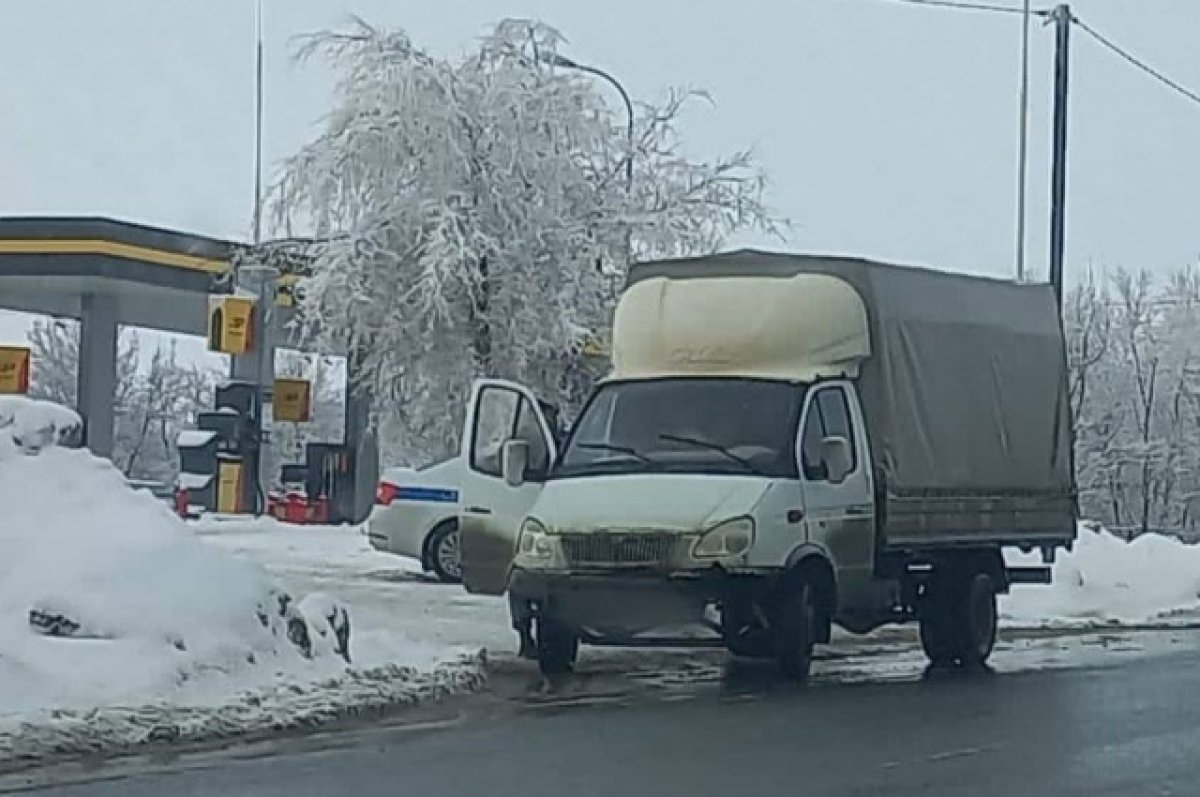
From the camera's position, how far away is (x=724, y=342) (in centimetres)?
1820

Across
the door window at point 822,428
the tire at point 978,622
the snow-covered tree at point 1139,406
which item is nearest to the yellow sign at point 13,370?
the tire at point 978,622

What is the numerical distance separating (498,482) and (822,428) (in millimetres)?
2675

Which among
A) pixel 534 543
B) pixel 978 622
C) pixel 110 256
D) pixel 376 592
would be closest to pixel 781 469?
pixel 534 543

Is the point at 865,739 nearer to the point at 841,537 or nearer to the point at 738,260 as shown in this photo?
the point at 841,537

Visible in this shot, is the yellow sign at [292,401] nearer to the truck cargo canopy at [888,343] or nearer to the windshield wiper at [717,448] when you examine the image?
the truck cargo canopy at [888,343]

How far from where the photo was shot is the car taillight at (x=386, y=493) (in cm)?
2651

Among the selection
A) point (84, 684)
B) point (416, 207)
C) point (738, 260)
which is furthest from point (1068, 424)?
point (416, 207)

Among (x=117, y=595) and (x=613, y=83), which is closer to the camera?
(x=117, y=595)

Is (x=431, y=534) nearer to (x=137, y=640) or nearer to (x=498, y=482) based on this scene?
(x=498, y=482)

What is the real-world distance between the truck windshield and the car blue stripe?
8.06 metres

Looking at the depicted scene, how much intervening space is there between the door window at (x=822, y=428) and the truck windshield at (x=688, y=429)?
14cm

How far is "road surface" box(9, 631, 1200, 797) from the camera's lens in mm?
11406

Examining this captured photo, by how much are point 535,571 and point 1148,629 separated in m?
10.9

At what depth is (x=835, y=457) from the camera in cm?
1759
